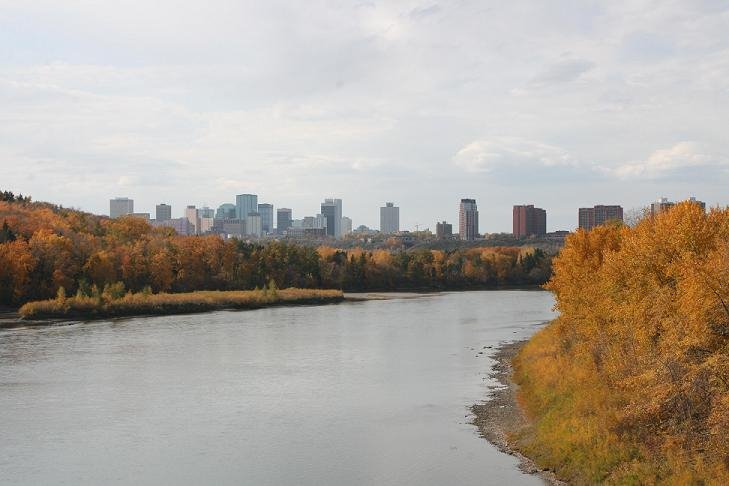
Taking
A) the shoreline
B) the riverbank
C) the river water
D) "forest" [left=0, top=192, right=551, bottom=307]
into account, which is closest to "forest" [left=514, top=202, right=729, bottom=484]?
the shoreline

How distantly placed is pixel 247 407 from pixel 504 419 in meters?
13.1

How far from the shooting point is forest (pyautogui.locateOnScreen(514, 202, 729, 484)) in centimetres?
2286

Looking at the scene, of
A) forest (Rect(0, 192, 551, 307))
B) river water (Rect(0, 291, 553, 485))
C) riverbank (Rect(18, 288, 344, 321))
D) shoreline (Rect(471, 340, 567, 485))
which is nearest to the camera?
shoreline (Rect(471, 340, 567, 485))

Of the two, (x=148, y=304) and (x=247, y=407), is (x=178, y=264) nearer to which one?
(x=148, y=304)

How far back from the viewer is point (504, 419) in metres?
34.4

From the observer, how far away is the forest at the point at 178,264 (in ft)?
338

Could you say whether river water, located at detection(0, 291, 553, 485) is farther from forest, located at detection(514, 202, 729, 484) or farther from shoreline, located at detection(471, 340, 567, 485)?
forest, located at detection(514, 202, 729, 484)

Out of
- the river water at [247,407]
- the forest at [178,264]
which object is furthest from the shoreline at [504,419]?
the forest at [178,264]

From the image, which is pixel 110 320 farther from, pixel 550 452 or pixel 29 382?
pixel 550 452

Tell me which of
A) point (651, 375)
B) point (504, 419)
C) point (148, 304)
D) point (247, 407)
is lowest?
point (247, 407)

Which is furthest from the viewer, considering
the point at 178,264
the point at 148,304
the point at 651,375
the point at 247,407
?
the point at 178,264

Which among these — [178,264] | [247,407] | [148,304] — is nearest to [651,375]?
[247,407]

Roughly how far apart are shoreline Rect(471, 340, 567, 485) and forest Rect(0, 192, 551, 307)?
66221mm

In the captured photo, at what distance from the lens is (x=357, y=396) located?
4081 cm
